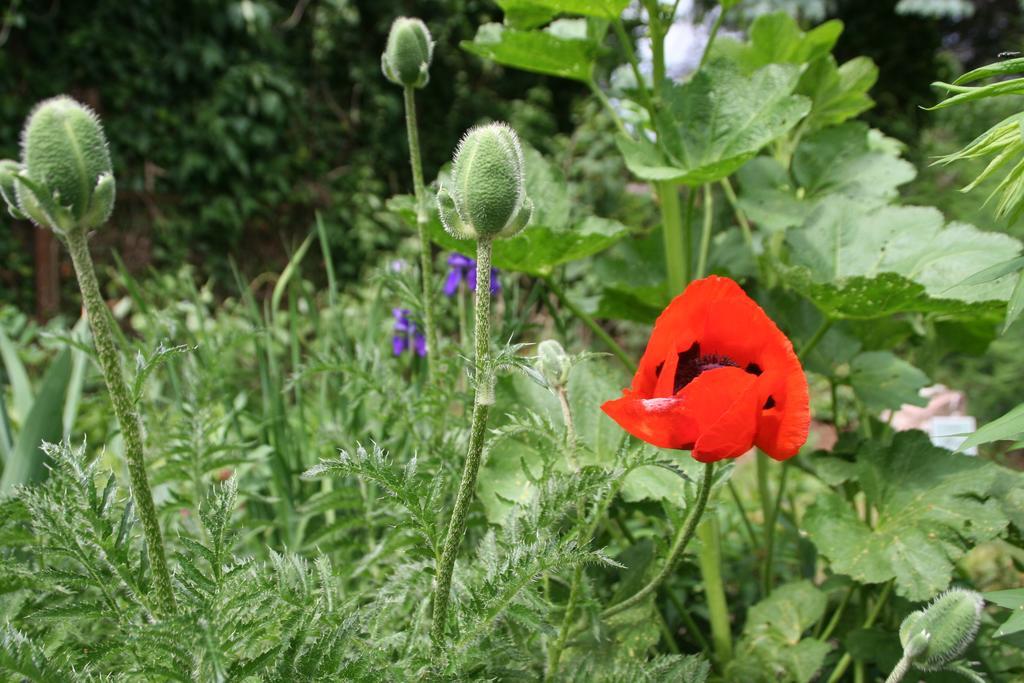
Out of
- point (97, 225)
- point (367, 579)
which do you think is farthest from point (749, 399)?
point (367, 579)

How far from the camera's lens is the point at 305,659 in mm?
586

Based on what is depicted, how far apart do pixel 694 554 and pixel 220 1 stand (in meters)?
3.90

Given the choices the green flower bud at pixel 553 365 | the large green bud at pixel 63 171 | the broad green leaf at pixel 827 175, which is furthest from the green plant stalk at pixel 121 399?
the broad green leaf at pixel 827 175

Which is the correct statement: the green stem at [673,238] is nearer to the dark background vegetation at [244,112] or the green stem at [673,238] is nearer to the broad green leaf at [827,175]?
the broad green leaf at [827,175]

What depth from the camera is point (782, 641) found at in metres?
1.02

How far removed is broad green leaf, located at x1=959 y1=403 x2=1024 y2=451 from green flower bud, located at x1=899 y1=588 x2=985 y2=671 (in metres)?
0.15

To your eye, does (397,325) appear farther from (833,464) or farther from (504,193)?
(504,193)

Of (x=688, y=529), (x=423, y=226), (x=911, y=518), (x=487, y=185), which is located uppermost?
(x=487, y=185)

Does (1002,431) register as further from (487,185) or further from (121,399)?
(121,399)

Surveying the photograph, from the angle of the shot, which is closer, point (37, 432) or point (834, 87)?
point (37, 432)

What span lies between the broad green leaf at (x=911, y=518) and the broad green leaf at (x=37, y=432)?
0.96 metres

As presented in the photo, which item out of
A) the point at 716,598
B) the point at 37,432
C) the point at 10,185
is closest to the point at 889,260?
the point at 716,598

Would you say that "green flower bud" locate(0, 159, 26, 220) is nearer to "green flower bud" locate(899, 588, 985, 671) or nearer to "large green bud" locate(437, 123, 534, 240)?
"large green bud" locate(437, 123, 534, 240)

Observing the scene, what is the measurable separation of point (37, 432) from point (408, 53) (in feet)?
2.12
